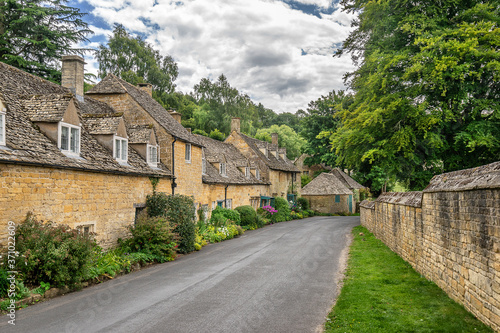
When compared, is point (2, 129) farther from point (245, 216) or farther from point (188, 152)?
point (245, 216)

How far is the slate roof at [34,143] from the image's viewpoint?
10.8m

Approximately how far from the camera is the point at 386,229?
17.0 meters

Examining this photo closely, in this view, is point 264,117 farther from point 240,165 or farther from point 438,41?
point 438,41

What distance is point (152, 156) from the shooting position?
19422 millimetres

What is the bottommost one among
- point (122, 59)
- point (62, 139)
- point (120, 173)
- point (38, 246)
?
point (38, 246)

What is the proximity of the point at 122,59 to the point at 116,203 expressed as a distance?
36764 mm

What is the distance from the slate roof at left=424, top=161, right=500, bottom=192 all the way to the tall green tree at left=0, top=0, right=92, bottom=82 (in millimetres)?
27783

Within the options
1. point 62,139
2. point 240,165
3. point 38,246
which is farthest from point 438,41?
point 240,165

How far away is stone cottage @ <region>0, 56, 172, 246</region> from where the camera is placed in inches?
414

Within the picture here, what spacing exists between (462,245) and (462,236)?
0.20 metres

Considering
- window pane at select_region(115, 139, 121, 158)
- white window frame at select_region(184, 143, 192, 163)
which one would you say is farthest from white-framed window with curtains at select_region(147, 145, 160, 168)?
white window frame at select_region(184, 143, 192, 163)

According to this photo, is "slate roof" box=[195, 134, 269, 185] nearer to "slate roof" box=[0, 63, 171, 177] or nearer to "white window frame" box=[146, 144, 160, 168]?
"white window frame" box=[146, 144, 160, 168]

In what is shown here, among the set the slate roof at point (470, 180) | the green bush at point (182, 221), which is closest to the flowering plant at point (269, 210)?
the green bush at point (182, 221)

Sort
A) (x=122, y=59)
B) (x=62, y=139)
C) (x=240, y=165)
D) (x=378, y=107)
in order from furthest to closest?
(x=122, y=59), (x=240, y=165), (x=378, y=107), (x=62, y=139)
